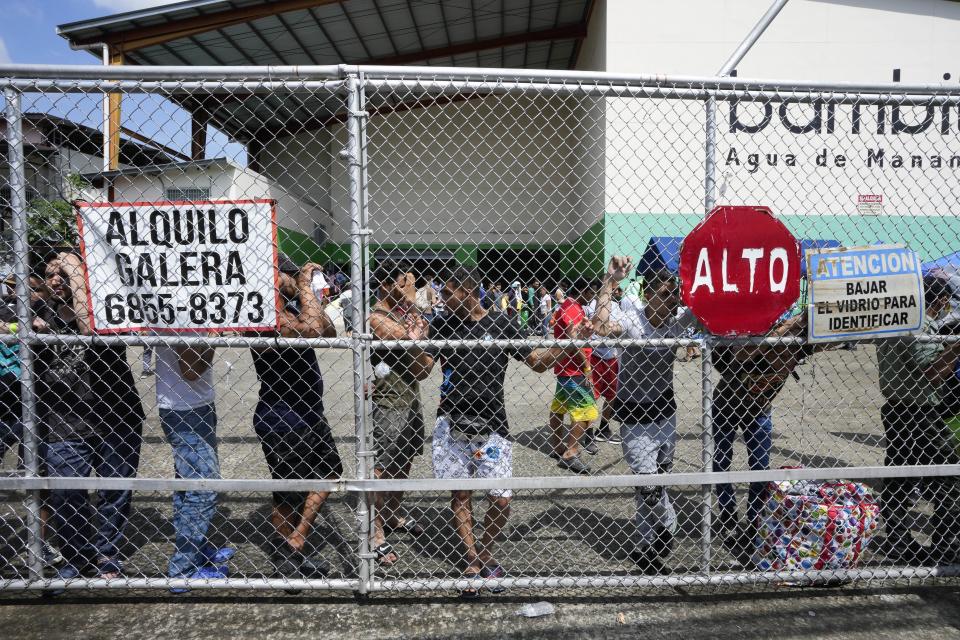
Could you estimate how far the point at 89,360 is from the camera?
335 cm

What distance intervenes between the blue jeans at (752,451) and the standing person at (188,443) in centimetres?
311

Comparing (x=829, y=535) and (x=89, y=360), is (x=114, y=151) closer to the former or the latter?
(x=89, y=360)

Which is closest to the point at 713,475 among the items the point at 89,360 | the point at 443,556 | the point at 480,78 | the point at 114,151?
the point at 443,556

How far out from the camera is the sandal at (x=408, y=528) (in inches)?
158

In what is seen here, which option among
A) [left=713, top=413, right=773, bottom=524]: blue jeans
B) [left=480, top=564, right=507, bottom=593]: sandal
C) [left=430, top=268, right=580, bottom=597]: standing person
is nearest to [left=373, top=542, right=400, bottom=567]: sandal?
[left=430, top=268, right=580, bottom=597]: standing person

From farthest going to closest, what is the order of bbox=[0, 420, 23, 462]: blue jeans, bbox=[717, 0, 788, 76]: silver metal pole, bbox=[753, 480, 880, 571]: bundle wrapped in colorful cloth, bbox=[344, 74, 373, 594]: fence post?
bbox=[0, 420, 23, 462]: blue jeans
bbox=[717, 0, 788, 76]: silver metal pole
bbox=[753, 480, 880, 571]: bundle wrapped in colorful cloth
bbox=[344, 74, 373, 594]: fence post

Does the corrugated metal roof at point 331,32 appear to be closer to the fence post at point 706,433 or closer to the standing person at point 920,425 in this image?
the fence post at point 706,433

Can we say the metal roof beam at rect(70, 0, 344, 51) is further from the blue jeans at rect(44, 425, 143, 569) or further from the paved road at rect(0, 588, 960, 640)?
the paved road at rect(0, 588, 960, 640)

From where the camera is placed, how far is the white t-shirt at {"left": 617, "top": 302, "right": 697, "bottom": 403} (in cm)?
353

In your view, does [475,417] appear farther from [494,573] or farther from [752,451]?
[752,451]

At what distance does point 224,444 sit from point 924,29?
1686 cm

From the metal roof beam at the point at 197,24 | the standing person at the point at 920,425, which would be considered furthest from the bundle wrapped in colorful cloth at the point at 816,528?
the metal roof beam at the point at 197,24

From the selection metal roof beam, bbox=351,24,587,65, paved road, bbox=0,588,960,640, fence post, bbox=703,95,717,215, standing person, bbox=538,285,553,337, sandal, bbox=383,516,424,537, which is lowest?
paved road, bbox=0,588,960,640

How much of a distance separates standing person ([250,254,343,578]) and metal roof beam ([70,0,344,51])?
1252cm
